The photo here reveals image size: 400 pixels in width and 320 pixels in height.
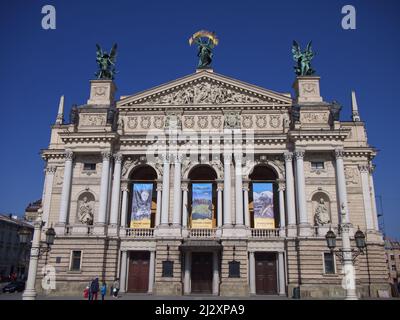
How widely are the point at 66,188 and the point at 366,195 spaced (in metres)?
30.8

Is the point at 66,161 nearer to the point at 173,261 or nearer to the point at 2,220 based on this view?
the point at 173,261

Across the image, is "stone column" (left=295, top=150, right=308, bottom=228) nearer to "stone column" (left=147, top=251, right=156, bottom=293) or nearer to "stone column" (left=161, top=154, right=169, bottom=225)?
"stone column" (left=161, top=154, right=169, bottom=225)

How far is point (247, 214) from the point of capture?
39406 millimetres

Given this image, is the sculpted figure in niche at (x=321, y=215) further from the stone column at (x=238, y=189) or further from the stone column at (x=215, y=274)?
the stone column at (x=215, y=274)

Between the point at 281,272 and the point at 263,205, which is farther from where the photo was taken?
the point at 263,205

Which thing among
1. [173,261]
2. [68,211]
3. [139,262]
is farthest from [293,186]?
[68,211]

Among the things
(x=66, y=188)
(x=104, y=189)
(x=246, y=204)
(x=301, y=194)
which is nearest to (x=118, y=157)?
(x=104, y=189)

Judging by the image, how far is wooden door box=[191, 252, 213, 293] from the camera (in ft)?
125

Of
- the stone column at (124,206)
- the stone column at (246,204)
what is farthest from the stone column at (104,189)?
the stone column at (246,204)

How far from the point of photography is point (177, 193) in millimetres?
39375

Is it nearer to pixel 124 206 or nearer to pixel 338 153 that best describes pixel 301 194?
pixel 338 153

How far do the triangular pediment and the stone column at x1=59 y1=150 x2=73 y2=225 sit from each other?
778 centimetres

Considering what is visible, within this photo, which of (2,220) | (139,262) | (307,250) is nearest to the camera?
(307,250)

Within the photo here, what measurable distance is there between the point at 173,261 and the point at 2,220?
1851 inches
